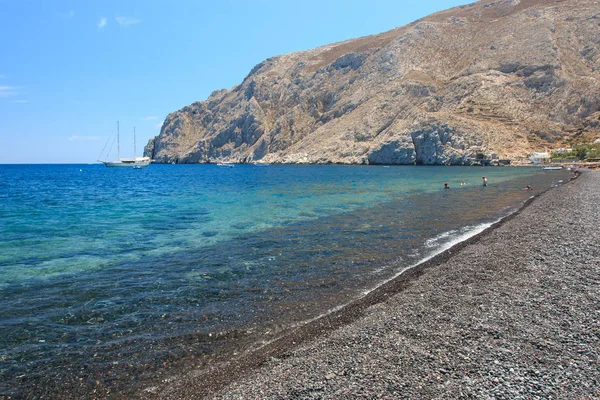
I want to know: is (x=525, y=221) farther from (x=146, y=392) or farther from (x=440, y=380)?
(x=146, y=392)

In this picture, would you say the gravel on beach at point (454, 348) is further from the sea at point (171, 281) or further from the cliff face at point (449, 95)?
the cliff face at point (449, 95)

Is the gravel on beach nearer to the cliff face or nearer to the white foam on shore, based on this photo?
the white foam on shore

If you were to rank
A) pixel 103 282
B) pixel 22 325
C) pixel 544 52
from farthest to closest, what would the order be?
1. pixel 544 52
2. pixel 103 282
3. pixel 22 325

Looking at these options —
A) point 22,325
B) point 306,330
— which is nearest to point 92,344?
point 22,325

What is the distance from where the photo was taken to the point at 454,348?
6.82 metres

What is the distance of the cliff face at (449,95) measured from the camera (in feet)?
391

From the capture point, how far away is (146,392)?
6.64m

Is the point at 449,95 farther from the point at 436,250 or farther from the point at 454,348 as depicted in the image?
the point at 454,348

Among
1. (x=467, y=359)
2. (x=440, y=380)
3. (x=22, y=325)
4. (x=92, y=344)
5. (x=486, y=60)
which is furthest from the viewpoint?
(x=486, y=60)

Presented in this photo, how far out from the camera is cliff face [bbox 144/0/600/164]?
119 m

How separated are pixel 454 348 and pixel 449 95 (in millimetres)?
143693

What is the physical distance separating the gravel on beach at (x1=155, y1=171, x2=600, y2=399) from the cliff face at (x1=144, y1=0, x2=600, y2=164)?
4706 inches

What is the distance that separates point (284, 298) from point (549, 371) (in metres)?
6.98

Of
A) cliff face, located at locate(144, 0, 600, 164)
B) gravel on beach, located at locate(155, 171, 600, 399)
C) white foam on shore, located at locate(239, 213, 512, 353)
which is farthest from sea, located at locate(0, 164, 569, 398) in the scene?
cliff face, located at locate(144, 0, 600, 164)
